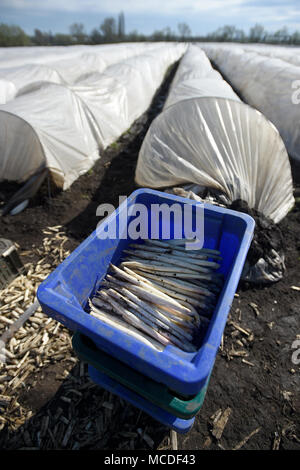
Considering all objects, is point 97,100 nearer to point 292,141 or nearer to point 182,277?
point 292,141

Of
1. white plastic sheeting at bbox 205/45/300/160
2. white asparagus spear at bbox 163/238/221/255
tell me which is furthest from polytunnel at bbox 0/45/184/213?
white plastic sheeting at bbox 205/45/300/160

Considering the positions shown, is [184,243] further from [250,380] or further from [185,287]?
[250,380]

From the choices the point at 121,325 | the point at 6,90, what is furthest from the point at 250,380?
the point at 6,90

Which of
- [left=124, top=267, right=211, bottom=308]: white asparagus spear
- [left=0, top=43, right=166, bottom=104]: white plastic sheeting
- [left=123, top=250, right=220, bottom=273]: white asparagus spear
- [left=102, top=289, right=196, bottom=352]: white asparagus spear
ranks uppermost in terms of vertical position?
[left=0, top=43, right=166, bottom=104]: white plastic sheeting

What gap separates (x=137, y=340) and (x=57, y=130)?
176 inches

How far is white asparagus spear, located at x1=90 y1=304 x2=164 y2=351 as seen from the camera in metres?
1.44

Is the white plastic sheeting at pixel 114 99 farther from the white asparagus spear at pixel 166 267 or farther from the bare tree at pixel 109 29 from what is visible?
the bare tree at pixel 109 29

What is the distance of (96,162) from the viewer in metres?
5.60

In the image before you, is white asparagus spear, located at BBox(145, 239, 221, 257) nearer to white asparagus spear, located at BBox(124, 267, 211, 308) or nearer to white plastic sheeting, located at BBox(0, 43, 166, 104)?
white asparagus spear, located at BBox(124, 267, 211, 308)

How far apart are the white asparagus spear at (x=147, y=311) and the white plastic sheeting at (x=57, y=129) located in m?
3.37

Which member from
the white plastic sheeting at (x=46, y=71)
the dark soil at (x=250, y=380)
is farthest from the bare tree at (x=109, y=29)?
the dark soil at (x=250, y=380)

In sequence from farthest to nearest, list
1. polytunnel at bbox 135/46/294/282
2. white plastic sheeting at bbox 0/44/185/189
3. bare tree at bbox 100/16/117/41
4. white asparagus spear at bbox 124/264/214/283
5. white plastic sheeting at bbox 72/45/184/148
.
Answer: bare tree at bbox 100/16/117/41
white plastic sheeting at bbox 72/45/184/148
white plastic sheeting at bbox 0/44/185/189
polytunnel at bbox 135/46/294/282
white asparagus spear at bbox 124/264/214/283

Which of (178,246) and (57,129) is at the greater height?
(57,129)

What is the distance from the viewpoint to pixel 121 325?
1.53 m
